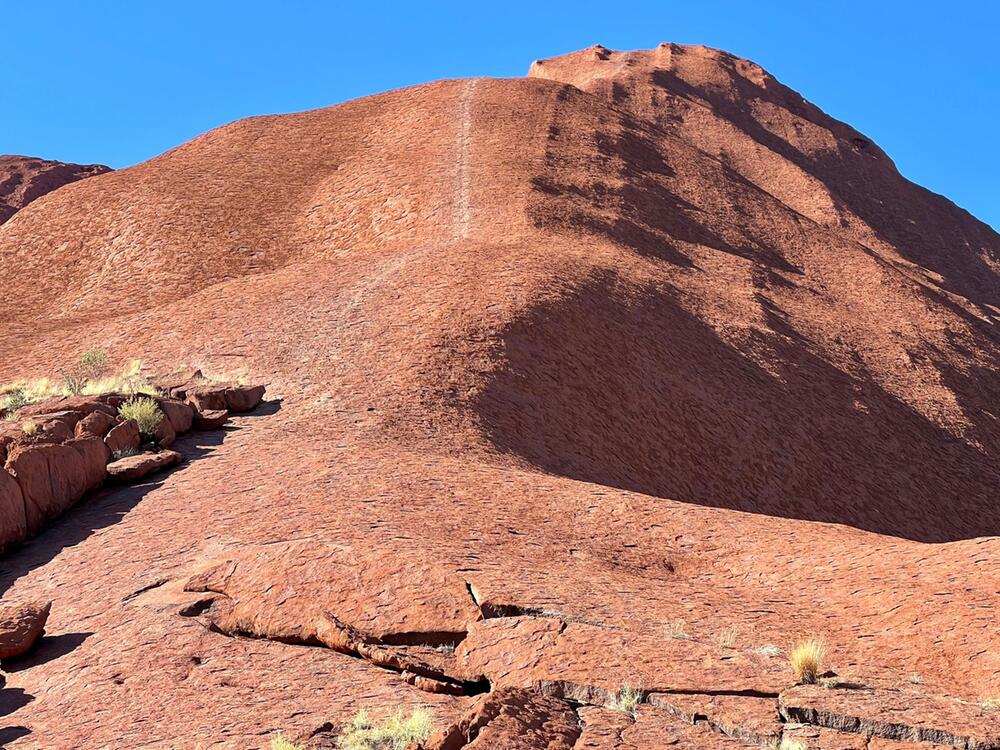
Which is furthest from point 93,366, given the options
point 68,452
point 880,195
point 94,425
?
point 880,195

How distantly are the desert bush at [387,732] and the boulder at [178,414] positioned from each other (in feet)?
38.9

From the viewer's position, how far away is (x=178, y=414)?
18.1 m

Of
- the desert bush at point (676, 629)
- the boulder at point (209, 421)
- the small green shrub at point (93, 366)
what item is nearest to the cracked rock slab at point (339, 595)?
the desert bush at point (676, 629)

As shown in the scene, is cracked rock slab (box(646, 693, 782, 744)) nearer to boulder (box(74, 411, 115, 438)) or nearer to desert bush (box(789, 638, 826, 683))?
desert bush (box(789, 638, 826, 683))

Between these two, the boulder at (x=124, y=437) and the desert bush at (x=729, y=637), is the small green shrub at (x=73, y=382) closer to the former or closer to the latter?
the boulder at (x=124, y=437)

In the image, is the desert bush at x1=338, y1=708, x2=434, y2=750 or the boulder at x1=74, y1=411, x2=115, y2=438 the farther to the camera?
the boulder at x1=74, y1=411, x2=115, y2=438

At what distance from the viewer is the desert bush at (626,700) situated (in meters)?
7.23

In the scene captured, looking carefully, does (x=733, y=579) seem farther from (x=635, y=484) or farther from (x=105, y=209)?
(x=105, y=209)

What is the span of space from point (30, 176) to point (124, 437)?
71.9 m

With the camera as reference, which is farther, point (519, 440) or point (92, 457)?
point (519, 440)

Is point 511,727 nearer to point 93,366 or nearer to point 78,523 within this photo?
point 78,523

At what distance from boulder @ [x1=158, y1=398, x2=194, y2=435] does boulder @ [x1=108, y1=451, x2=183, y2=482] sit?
56.5 inches

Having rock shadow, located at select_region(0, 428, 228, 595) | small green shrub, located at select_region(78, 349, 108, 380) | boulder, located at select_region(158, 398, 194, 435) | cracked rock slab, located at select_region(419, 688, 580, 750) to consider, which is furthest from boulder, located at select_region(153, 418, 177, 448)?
cracked rock slab, located at select_region(419, 688, 580, 750)

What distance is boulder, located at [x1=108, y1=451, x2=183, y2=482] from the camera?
15711 mm
